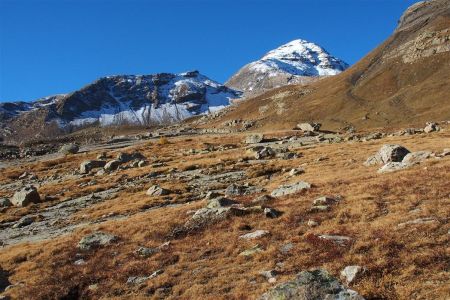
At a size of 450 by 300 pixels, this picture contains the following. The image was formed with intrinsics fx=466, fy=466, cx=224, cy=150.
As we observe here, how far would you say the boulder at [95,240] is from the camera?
2980 cm

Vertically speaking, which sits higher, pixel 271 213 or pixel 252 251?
pixel 271 213

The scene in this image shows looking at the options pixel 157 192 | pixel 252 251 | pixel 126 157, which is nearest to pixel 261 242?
pixel 252 251

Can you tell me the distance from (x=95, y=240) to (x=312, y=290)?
1866cm

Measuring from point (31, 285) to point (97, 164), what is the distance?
65.4 m

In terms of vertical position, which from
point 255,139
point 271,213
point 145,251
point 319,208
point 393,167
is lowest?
point 145,251

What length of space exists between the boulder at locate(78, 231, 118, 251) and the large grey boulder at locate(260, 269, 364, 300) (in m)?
16.2

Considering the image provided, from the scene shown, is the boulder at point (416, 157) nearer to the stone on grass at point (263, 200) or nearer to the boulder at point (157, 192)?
the stone on grass at point (263, 200)

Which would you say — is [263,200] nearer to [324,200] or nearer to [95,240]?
[324,200]

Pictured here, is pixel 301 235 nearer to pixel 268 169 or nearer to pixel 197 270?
pixel 197 270

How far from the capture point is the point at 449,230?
20.5 metres

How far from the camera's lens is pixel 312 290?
15.8 metres

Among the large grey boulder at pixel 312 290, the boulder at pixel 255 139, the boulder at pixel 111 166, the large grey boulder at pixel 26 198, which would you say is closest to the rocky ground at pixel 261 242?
the large grey boulder at pixel 312 290

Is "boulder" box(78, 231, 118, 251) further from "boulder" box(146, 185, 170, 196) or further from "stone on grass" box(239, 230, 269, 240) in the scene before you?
"boulder" box(146, 185, 170, 196)

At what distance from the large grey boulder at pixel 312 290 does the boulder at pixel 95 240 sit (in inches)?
639
